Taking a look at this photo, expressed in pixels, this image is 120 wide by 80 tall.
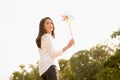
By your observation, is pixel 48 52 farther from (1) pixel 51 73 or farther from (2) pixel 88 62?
(2) pixel 88 62

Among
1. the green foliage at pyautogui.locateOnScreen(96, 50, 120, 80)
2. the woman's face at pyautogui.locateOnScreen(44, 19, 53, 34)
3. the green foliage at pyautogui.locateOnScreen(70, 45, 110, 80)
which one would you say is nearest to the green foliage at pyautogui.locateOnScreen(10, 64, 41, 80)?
the green foliage at pyautogui.locateOnScreen(70, 45, 110, 80)

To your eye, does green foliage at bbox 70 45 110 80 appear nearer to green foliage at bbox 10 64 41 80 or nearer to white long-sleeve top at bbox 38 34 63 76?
green foliage at bbox 10 64 41 80

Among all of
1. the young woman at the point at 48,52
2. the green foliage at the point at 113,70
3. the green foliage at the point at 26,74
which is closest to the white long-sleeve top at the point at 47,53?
the young woman at the point at 48,52

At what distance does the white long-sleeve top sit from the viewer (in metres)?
4.48

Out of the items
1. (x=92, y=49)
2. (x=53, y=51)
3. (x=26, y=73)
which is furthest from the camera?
(x=92, y=49)

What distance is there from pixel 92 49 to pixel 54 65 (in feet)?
138

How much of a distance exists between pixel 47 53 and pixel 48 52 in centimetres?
2

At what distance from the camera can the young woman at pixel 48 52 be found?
4.46 metres

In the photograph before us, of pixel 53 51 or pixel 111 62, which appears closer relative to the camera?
pixel 53 51

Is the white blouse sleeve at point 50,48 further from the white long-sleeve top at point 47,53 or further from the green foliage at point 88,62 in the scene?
the green foliage at point 88,62

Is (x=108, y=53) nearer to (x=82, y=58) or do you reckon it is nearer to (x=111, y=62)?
(x=82, y=58)

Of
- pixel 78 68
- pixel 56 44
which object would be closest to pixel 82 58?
pixel 78 68

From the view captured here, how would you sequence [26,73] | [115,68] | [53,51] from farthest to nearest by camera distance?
[26,73] < [115,68] < [53,51]

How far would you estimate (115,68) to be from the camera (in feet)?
96.0
